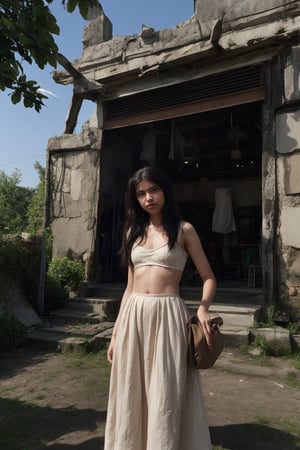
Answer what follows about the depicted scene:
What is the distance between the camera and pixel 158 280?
7.15ft

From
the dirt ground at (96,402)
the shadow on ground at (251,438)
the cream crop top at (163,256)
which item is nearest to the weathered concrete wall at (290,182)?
the dirt ground at (96,402)

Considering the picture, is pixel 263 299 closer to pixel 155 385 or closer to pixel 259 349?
pixel 259 349

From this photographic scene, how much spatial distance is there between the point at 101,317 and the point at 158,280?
15.1 ft

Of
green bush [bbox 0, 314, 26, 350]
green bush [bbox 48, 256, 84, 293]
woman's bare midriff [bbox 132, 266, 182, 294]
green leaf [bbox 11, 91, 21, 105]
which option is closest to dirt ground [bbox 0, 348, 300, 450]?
green bush [bbox 0, 314, 26, 350]

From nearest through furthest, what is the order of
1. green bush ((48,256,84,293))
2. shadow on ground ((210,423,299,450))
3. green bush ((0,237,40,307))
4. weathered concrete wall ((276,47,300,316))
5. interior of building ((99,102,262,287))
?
shadow on ground ((210,423,299,450)), weathered concrete wall ((276,47,300,316)), green bush ((0,237,40,307)), green bush ((48,256,84,293)), interior of building ((99,102,262,287))

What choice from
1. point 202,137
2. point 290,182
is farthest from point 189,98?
point 202,137

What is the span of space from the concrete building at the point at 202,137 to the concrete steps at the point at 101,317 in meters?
0.53

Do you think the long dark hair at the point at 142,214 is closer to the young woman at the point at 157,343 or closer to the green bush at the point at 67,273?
the young woman at the point at 157,343

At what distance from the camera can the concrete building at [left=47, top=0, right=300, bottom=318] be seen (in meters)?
5.95

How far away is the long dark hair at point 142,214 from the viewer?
7.46ft

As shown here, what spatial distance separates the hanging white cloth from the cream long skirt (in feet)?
25.2

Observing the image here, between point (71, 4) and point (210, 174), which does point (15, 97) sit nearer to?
point (71, 4)

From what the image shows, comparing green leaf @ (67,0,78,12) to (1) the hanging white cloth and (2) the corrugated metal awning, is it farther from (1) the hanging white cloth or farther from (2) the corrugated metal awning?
(1) the hanging white cloth

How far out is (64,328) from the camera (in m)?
6.04
